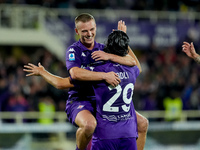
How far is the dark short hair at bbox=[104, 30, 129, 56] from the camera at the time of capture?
5.99m

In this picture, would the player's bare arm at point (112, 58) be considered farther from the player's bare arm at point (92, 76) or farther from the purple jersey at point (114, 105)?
the player's bare arm at point (92, 76)

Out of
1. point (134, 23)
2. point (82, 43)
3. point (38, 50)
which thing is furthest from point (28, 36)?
point (82, 43)

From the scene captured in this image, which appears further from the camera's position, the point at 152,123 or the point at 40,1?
the point at 40,1

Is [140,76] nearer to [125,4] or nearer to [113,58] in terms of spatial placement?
[125,4]

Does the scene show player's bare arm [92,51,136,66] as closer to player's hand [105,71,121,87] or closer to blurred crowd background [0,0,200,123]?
player's hand [105,71,121,87]

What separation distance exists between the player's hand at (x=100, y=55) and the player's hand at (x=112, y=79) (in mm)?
209

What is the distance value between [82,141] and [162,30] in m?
12.4

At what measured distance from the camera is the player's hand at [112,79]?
5.91 m

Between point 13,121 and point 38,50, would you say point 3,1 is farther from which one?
point 13,121

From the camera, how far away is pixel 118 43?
600cm

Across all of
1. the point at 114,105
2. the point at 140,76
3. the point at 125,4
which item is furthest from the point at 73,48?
the point at 125,4

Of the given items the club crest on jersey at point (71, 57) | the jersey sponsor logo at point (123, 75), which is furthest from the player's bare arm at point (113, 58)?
the club crest on jersey at point (71, 57)

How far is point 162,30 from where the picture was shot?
1820cm

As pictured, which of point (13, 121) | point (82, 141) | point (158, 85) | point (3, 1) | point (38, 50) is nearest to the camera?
point (82, 141)
